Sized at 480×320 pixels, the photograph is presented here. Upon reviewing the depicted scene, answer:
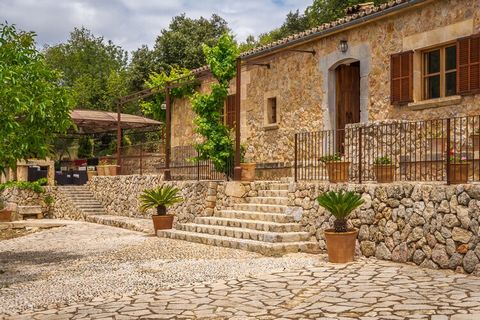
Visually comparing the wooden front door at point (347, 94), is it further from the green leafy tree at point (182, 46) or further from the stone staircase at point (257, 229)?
the green leafy tree at point (182, 46)

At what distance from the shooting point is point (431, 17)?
1161cm

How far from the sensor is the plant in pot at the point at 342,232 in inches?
348

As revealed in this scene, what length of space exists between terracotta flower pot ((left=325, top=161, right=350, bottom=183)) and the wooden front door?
12.7ft

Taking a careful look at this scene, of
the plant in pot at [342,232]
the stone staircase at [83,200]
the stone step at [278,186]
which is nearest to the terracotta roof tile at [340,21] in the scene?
the stone step at [278,186]

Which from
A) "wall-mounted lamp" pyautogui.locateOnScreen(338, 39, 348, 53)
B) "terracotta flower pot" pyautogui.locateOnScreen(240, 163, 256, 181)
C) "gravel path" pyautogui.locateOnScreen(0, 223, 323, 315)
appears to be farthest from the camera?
"wall-mounted lamp" pyautogui.locateOnScreen(338, 39, 348, 53)

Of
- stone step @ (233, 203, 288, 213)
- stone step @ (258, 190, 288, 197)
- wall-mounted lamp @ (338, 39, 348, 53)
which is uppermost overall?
wall-mounted lamp @ (338, 39, 348, 53)

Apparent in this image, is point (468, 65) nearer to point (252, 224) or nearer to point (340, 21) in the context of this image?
point (340, 21)

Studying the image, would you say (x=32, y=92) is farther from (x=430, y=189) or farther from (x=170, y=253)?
(x=430, y=189)

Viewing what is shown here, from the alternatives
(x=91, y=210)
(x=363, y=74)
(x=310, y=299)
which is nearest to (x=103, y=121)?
(x=91, y=210)

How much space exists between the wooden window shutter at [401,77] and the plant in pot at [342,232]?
12.6ft

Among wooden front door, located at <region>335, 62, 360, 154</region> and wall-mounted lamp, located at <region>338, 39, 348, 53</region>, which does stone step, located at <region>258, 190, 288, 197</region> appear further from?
wall-mounted lamp, located at <region>338, 39, 348, 53</region>

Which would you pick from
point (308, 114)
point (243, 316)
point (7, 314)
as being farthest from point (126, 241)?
point (243, 316)

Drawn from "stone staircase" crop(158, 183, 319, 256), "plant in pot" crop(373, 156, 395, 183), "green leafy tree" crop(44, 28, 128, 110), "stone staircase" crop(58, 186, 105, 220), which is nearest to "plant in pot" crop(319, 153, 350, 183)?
"plant in pot" crop(373, 156, 395, 183)

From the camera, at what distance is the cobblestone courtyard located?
19.4 feet
